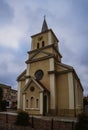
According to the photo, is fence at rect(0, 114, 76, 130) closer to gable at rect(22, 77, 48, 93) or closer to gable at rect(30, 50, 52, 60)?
gable at rect(22, 77, 48, 93)

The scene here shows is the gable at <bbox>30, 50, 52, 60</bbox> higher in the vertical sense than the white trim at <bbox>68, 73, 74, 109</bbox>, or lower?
higher

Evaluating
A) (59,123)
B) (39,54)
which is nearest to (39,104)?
(39,54)

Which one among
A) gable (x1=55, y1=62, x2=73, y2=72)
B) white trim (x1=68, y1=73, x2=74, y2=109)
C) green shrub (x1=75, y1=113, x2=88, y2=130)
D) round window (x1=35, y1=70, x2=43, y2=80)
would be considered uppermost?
gable (x1=55, y1=62, x2=73, y2=72)

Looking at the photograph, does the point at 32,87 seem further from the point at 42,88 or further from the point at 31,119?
the point at 31,119

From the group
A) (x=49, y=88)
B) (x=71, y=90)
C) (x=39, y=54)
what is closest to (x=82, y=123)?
(x=71, y=90)

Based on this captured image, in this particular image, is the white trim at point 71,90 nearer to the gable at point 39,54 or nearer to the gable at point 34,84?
the gable at point 34,84

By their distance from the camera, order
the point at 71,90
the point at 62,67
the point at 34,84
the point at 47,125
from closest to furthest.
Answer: the point at 47,125
the point at 71,90
the point at 34,84
the point at 62,67

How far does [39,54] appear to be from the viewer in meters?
29.7

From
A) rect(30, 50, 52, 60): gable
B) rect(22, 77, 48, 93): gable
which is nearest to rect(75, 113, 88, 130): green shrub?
rect(22, 77, 48, 93): gable

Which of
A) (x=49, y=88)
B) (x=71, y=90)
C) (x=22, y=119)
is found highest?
(x=49, y=88)

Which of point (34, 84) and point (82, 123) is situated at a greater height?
point (34, 84)

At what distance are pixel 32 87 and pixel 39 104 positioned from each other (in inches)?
121

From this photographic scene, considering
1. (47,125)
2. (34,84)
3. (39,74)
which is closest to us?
(47,125)

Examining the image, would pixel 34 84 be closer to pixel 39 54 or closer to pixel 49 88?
pixel 49 88
